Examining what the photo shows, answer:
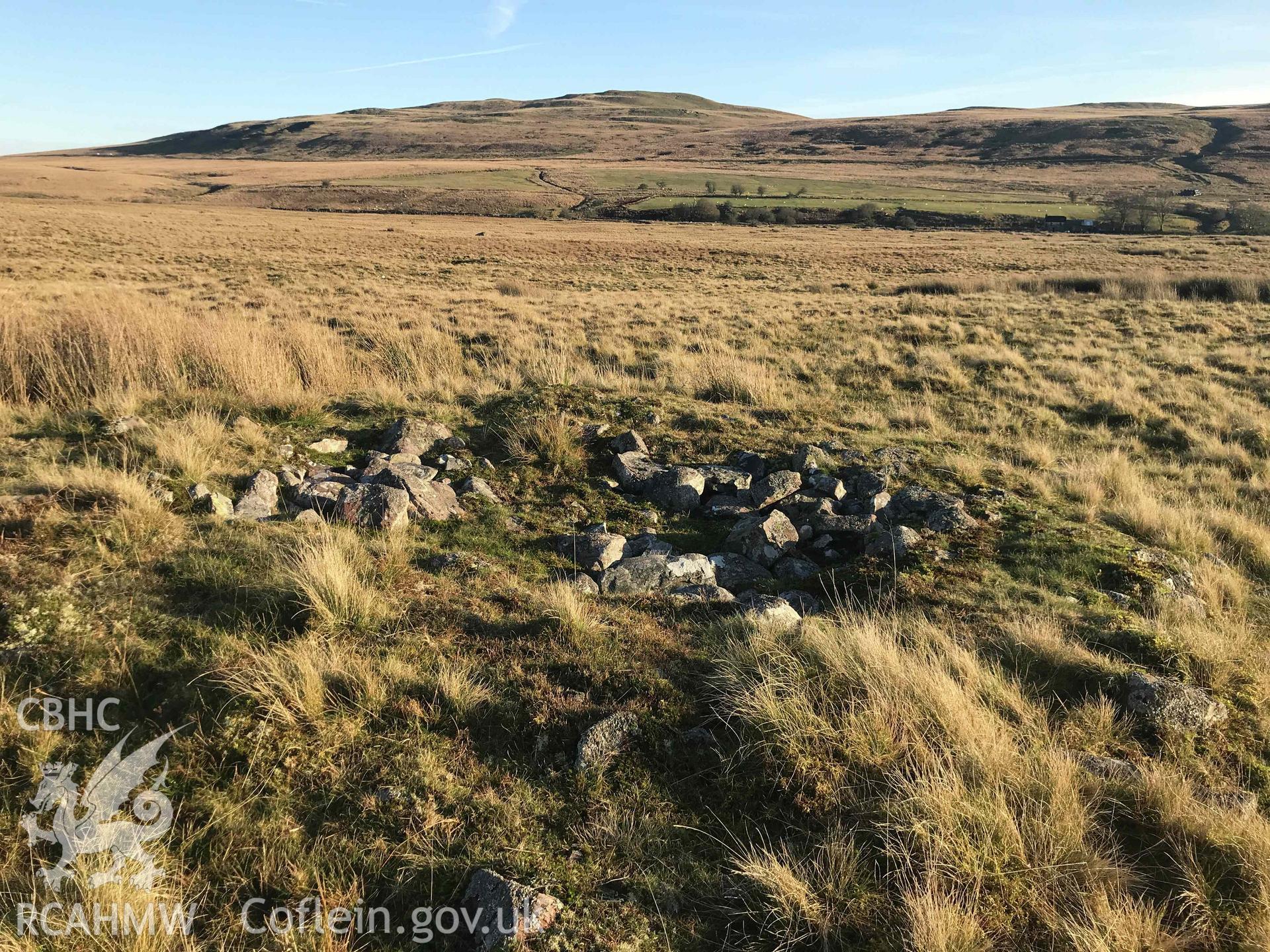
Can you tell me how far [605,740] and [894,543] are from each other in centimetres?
340

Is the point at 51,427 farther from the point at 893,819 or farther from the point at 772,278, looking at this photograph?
the point at 772,278

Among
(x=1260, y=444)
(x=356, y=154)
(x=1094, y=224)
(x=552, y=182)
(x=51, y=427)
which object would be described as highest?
(x=356, y=154)

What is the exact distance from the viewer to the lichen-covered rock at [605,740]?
121 inches

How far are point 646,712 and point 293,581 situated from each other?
2.41 metres

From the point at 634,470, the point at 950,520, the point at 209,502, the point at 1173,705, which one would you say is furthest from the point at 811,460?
the point at 209,502

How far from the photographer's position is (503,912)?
2.42m

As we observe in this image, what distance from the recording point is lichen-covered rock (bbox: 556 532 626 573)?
533 centimetres

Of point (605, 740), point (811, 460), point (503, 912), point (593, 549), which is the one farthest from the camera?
point (811, 460)

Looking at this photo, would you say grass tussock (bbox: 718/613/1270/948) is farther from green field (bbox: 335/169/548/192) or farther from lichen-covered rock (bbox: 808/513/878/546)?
green field (bbox: 335/169/548/192)

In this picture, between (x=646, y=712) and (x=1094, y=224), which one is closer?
A: (x=646, y=712)

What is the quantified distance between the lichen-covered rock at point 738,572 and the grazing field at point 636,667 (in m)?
0.35

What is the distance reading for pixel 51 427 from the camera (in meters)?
6.95

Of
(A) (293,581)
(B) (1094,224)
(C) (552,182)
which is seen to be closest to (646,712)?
(A) (293,581)

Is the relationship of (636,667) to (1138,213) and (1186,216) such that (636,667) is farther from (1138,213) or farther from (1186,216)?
(1186,216)
